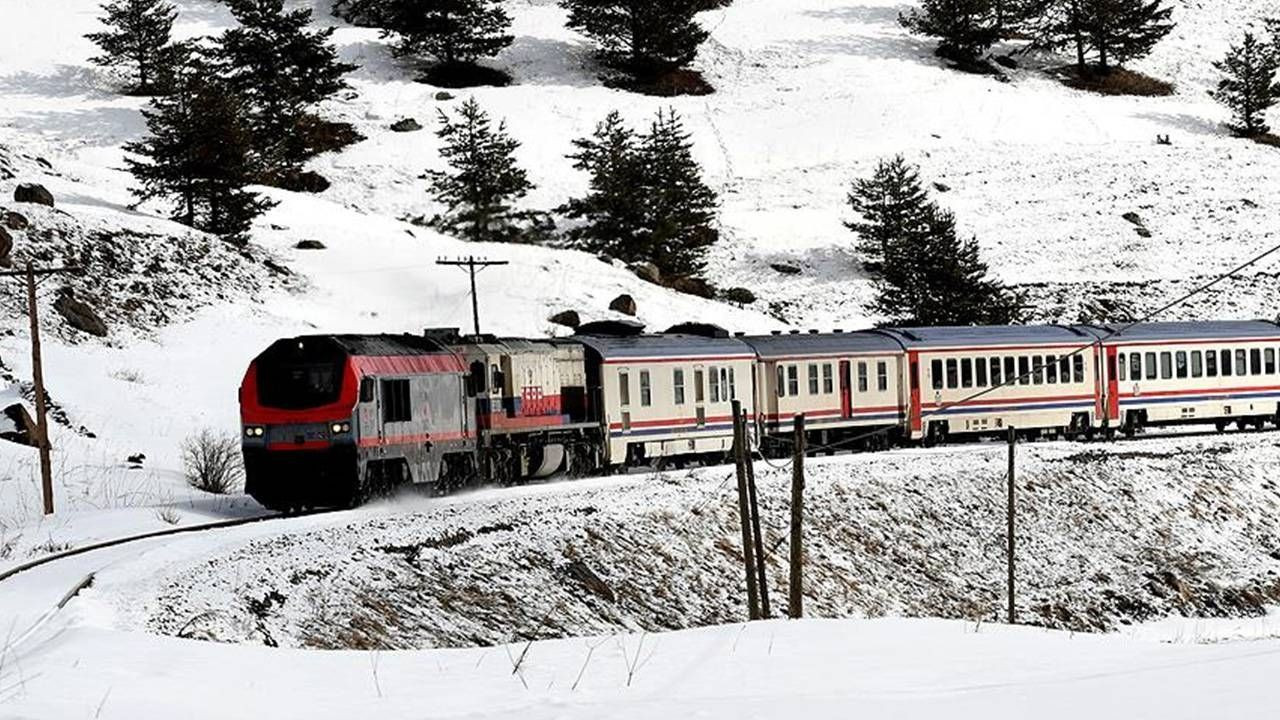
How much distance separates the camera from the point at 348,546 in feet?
74.9

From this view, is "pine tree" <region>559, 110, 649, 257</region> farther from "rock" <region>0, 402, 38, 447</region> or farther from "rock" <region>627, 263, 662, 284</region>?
"rock" <region>0, 402, 38, 447</region>

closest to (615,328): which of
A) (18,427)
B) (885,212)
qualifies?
(18,427)

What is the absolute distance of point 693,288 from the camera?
67.0 metres

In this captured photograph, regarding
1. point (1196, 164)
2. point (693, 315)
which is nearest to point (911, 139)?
point (1196, 164)

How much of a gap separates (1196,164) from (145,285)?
62888 millimetres

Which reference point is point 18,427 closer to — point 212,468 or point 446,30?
point 212,468

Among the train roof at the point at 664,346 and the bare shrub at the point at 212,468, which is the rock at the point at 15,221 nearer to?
the bare shrub at the point at 212,468

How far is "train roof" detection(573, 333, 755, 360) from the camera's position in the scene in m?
36.0

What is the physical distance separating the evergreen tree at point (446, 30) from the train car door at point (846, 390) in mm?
61702

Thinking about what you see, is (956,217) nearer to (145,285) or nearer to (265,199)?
(265,199)

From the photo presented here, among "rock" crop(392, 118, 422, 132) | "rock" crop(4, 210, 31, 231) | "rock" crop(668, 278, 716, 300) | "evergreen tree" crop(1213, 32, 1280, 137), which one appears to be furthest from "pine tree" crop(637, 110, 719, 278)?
"evergreen tree" crop(1213, 32, 1280, 137)

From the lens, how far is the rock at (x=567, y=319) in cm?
5644

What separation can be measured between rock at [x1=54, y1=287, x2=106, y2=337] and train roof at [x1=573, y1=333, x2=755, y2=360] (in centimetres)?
1636

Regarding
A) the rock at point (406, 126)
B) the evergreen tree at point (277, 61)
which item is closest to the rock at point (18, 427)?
the evergreen tree at point (277, 61)
